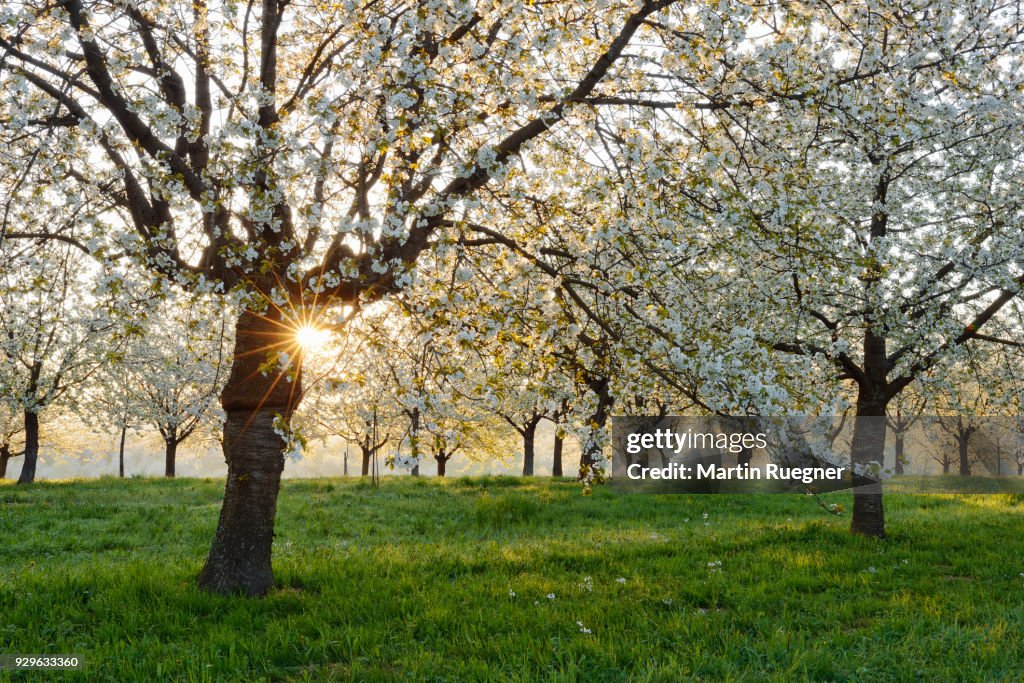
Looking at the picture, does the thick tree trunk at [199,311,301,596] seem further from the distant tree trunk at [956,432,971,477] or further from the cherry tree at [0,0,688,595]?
the distant tree trunk at [956,432,971,477]

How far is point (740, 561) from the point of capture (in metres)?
9.93

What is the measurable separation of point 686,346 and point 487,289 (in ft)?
10.6

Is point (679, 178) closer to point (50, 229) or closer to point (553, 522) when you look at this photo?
point (50, 229)

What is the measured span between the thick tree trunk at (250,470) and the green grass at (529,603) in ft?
1.30

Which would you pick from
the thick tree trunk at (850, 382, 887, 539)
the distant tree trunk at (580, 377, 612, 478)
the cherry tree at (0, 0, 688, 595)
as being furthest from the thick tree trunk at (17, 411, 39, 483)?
the thick tree trunk at (850, 382, 887, 539)

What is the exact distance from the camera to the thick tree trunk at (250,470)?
767 centimetres

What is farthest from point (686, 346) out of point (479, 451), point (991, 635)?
point (479, 451)

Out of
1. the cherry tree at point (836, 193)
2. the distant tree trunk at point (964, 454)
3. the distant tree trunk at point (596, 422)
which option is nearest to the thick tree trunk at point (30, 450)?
the distant tree trunk at point (596, 422)

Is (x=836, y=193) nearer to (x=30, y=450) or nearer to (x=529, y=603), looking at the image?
(x=529, y=603)

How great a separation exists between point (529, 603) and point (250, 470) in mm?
3646

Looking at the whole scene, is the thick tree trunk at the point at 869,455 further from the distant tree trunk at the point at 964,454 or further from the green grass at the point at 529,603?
the distant tree trunk at the point at 964,454

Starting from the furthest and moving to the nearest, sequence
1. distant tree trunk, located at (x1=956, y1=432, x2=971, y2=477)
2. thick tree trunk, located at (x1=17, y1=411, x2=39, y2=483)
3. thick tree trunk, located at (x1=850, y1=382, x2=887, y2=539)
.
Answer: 1. distant tree trunk, located at (x1=956, y1=432, x2=971, y2=477)
2. thick tree trunk, located at (x1=17, y1=411, x2=39, y2=483)
3. thick tree trunk, located at (x1=850, y1=382, x2=887, y2=539)

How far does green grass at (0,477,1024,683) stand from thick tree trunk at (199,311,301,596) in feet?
1.30

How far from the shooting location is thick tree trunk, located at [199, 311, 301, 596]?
7.67 metres
